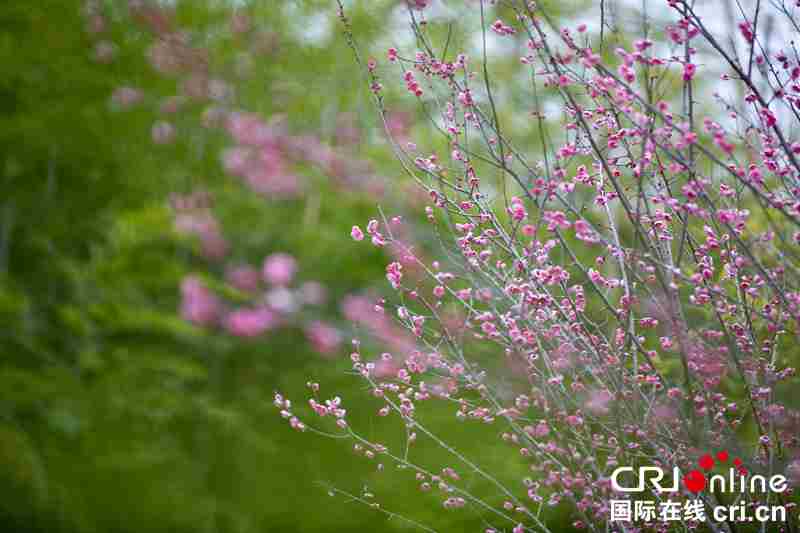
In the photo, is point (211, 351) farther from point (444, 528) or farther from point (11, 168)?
point (444, 528)

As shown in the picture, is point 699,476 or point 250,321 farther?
point 250,321

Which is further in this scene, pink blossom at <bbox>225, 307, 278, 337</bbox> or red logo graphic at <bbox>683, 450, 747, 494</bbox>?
pink blossom at <bbox>225, 307, 278, 337</bbox>

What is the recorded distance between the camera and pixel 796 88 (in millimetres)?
1212

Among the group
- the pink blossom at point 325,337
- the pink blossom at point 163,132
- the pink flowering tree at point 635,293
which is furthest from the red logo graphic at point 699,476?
the pink blossom at point 163,132

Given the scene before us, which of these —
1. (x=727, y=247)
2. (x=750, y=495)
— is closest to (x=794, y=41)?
(x=727, y=247)

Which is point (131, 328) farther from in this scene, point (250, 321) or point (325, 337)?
point (325, 337)

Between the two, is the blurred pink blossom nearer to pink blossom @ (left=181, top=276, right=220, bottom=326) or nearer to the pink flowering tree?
pink blossom @ (left=181, top=276, right=220, bottom=326)

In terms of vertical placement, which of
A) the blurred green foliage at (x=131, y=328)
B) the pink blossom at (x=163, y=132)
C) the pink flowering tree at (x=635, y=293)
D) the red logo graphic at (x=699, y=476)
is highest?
the pink blossom at (x=163, y=132)

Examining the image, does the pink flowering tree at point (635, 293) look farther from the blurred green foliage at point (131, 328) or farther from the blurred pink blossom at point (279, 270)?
the blurred pink blossom at point (279, 270)

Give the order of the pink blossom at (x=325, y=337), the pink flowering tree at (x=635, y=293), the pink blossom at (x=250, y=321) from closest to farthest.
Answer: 1. the pink flowering tree at (x=635, y=293)
2. the pink blossom at (x=325, y=337)
3. the pink blossom at (x=250, y=321)

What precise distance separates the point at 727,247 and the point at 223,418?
2600 mm

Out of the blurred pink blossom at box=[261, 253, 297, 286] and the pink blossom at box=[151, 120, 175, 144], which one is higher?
the pink blossom at box=[151, 120, 175, 144]

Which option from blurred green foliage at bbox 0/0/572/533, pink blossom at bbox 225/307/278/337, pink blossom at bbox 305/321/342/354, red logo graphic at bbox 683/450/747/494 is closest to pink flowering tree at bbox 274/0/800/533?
red logo graphic at bbox 683/450/747/494

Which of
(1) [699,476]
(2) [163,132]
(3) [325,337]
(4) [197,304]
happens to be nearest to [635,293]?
(1) [699,476]
